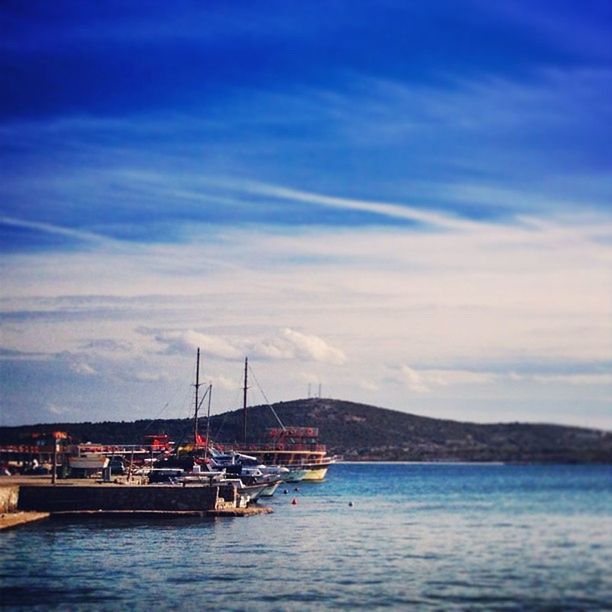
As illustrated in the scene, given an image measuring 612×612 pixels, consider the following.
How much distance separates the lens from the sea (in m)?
29.9

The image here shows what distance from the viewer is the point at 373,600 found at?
3041 cm

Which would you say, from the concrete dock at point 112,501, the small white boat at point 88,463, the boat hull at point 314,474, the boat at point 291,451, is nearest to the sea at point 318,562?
the concrete dock at point 112,501

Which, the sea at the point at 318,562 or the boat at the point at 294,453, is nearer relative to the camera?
the sea at the point at 318,562

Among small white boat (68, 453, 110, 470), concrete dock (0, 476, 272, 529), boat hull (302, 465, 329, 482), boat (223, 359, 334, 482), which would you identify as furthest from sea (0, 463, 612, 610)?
boat hull (302, 465, 329, 482)

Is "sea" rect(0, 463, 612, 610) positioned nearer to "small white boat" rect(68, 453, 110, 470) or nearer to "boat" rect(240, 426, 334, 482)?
"small white boat" rect(68, 453, 110, 470)

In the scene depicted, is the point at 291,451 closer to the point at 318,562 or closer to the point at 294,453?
the point at 294,453

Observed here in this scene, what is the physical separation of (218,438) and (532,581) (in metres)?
109

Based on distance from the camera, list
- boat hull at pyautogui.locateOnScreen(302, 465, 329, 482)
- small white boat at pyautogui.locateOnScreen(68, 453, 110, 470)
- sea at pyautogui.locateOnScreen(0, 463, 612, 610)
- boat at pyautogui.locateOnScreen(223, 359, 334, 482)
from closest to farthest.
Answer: sea at pyautogui.locateOnScreen(0, 463, 612, 610)
small white boat at pyautogui.locateOnScreen(68, 453, 110, 470)
boat at pyautogui.locateOnScreen(223, 359, 334, 482)
boat hull at pyautogui.locateOnScreen(302, 465, 329, 482)

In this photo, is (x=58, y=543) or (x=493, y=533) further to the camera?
(x=493, y=533)

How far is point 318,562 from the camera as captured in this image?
3931 cm

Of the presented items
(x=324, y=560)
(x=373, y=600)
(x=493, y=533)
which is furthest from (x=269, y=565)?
(x=493, y=533)

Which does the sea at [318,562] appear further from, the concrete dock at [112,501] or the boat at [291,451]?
the boat at [291,451]

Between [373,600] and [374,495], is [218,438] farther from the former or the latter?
[373,600]

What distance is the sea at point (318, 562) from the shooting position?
29.9 meters
